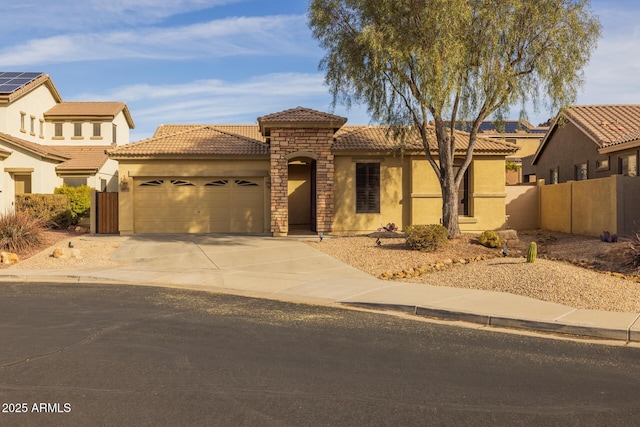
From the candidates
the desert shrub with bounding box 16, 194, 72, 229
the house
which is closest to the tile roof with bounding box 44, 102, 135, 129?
the desert shrub with bounding box 16, 194, 72, 229

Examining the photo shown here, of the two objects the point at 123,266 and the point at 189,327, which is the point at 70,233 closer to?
the point at 123,266

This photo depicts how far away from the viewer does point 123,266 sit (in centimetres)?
1647

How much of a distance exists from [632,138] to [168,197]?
18.3 meters

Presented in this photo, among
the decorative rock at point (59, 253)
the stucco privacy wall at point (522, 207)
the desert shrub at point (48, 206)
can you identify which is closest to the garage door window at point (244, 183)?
the desert shrub at point (48, 206)

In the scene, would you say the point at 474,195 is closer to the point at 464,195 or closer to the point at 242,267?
the point at 464,195

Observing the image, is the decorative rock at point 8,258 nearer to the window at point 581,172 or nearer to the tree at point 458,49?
the tree at point 458,49

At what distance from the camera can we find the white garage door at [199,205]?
2462 centimetres

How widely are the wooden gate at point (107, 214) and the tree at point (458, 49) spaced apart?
11.5 metres

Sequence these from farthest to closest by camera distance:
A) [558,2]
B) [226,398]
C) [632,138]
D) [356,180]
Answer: [356,180] < [632,138] < [558,2] < [226,398]

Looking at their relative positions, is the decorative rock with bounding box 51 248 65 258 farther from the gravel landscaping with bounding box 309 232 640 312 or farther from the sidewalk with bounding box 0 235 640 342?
the gravel landscaping with bounding box 309 232 640 312

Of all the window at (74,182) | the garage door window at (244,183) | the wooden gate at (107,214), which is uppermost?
the window at (74,182)

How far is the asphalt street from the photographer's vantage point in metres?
5.25

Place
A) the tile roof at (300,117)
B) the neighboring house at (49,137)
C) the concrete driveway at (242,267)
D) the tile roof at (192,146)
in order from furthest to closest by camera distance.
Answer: the neighboring house at (49,137), the tile roof at (192,146), the tile roof at (300,117), the concrete driveway at (242,267)

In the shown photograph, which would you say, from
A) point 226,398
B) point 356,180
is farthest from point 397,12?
point 226,398
